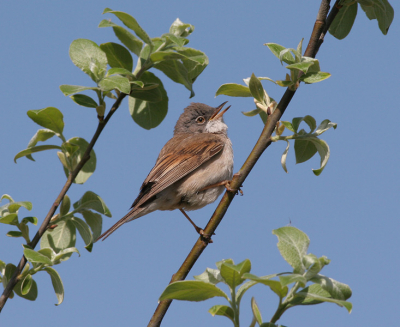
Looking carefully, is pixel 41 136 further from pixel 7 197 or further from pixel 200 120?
pixel 200 120

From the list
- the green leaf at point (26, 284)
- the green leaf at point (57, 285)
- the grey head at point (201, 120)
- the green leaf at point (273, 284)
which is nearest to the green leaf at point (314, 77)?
the green leaf at point (273, 284)

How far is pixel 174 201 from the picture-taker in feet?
19.6

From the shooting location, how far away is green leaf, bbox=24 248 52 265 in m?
2.56

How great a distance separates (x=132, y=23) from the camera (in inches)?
103

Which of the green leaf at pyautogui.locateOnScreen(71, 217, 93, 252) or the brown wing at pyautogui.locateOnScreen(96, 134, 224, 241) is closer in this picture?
the green leaf at pyautogui.locateOnScreen(71, 217, 93, 252)

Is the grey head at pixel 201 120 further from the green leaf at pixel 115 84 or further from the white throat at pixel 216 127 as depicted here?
the green leaf at pixel 115 84

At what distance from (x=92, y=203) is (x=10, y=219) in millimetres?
493

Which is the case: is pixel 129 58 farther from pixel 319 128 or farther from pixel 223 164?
pixel 223 164

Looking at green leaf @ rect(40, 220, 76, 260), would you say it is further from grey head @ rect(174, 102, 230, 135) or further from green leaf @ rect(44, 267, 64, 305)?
grey head @ rect(174, 102, 230, 135)

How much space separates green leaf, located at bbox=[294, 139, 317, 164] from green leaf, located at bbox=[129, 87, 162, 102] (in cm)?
97

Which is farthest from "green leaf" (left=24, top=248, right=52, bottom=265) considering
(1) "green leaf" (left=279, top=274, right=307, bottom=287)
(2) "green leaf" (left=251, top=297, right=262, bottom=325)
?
(1) "green leaf" (left=279, top=274, right=307, bottom=287)

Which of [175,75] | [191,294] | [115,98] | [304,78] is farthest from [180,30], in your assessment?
[191,294]

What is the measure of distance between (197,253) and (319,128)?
1044 mm

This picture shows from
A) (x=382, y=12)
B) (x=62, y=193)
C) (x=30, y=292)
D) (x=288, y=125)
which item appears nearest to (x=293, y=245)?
(x=288, y=125)
